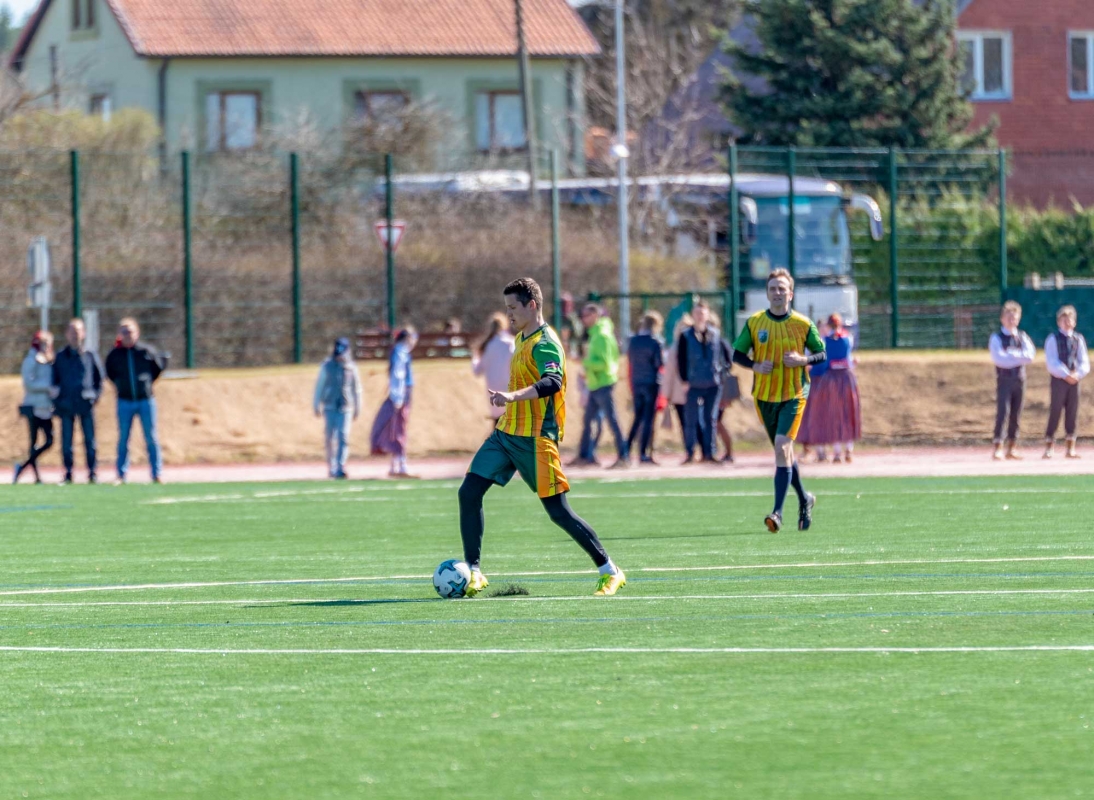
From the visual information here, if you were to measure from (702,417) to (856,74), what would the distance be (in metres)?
21.7

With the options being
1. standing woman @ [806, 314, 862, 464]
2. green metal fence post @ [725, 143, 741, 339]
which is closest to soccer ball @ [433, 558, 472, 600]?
standing woman @ [806, 314, 862, 464]

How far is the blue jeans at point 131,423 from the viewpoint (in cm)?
2350

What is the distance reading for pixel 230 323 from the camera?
29.0 metres

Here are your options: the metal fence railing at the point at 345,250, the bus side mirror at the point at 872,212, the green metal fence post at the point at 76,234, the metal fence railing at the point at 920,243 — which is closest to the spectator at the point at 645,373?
the metal fence railing at the point at 345,250

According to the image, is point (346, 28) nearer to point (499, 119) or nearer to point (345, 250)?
point (499, 119)

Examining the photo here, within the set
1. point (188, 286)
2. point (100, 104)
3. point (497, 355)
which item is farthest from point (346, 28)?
point (497, 355)

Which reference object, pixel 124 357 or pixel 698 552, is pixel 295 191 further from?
pixel 698 552

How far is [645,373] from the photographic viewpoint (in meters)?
24.6

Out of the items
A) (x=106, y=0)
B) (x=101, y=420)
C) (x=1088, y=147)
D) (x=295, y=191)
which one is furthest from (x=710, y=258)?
(x=106, y=0)

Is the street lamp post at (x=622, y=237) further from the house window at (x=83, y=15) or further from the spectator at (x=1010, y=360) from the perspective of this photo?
the house window at (x=83, y=15)

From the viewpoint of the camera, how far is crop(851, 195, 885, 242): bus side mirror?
3172 cm

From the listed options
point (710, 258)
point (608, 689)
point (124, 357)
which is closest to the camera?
point (608, 689)

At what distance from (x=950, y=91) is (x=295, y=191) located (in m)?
21.2

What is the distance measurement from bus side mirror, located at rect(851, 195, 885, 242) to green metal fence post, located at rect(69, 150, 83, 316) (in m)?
12.0
